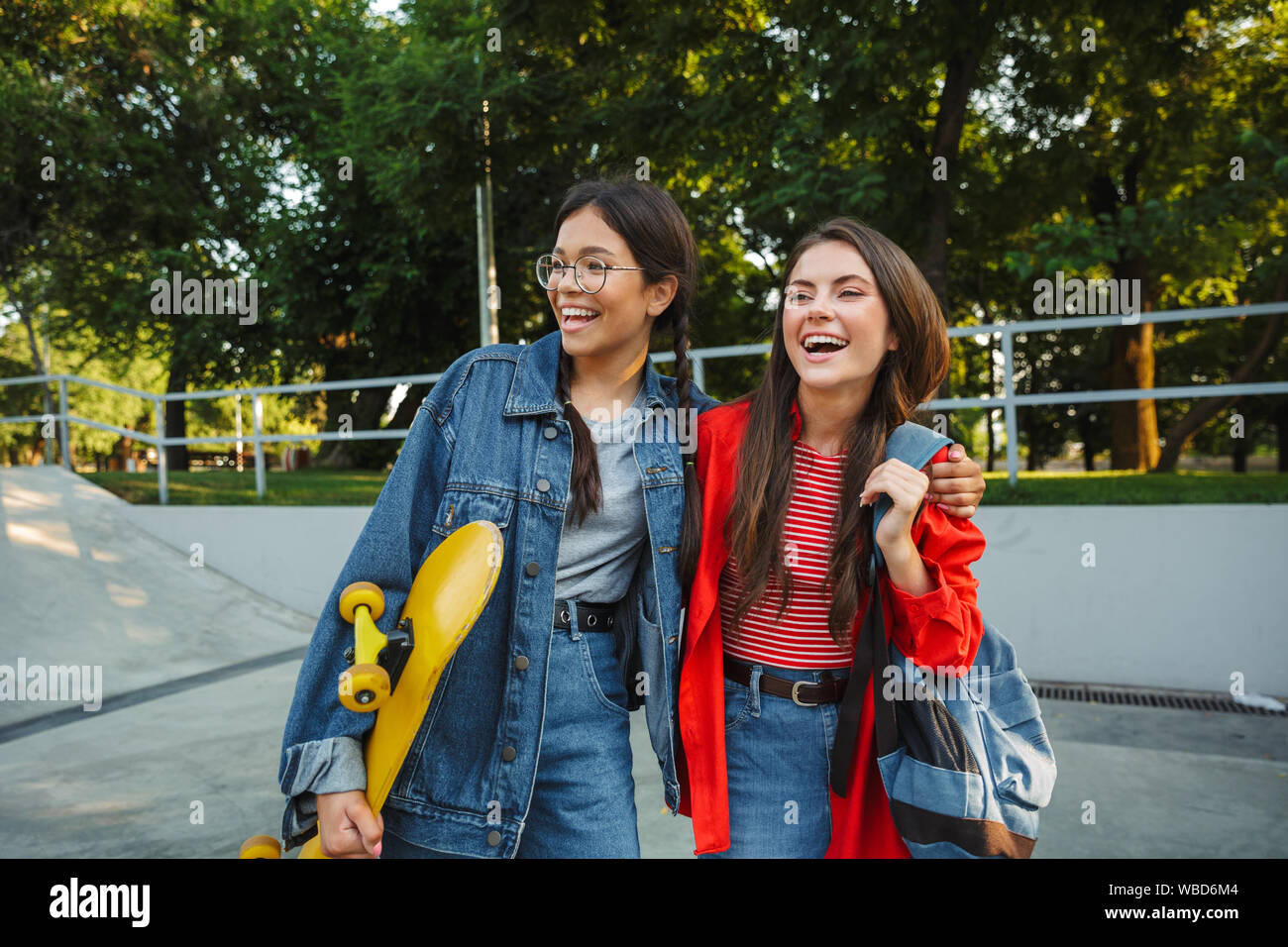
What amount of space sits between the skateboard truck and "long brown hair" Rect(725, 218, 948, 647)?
2.42 ft

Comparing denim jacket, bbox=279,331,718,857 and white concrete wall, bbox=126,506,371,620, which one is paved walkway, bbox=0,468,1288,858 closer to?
white concrete wall, bbox=126,506,371,620

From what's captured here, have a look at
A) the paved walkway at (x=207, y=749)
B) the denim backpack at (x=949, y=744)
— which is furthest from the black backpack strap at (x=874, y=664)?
the paved walkway at (x=207, y=749)

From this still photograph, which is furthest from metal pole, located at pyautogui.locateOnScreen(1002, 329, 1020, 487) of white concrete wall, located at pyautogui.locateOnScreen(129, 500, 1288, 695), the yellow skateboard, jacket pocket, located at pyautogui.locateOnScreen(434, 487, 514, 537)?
the yellow skateboard

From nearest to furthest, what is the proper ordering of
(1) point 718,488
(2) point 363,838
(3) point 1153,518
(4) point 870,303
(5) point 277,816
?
1. (2) point 363,838
2. (4) point 870,303
3. (1) point 718,488
4. (5) point 277,816
5. (3) point 1153,518

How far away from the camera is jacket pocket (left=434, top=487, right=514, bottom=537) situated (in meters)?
1.73

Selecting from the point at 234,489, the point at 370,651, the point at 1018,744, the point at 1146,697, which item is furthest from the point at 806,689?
the point at 234,489

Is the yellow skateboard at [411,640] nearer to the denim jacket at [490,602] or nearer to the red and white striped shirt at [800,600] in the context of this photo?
the denim jacket at [490,602]

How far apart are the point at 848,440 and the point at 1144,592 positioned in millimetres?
4240

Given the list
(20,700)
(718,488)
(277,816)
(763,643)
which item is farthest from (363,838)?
(20,700)

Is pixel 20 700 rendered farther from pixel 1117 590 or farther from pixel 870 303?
pixel 1117 590

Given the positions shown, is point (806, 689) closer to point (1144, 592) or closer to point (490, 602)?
point (490, 602)

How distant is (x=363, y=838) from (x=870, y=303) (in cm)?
143

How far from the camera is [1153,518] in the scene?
524 cm

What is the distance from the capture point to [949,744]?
1.64 meters
